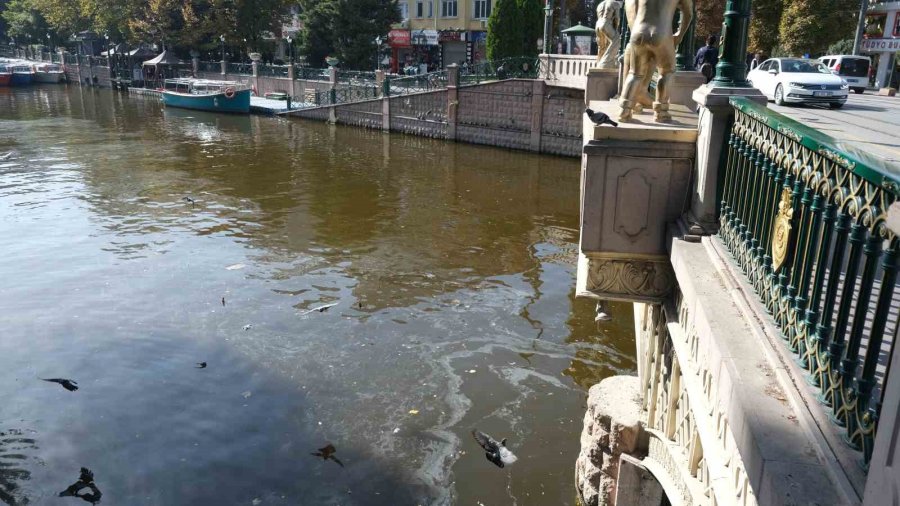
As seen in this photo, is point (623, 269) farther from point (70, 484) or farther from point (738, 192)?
point (70, 484)

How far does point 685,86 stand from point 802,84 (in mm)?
14173

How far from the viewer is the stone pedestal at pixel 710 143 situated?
4.62 meters

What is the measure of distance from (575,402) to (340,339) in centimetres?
388

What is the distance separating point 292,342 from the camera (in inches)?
442

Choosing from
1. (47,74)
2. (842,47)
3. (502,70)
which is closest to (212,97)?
(502,70)

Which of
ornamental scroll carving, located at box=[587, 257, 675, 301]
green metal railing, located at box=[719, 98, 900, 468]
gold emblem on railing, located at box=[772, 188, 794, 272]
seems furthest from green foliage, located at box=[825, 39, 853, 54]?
gold emblem on railing, located at box=[772, 188, 794, 272]

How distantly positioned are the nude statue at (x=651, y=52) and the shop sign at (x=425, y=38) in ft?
158

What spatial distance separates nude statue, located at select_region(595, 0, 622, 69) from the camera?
15789 millimetres

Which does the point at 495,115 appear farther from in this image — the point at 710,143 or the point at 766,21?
the point at 710,143

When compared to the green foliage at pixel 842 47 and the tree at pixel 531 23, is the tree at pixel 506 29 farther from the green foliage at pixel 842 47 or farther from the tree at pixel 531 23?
A: the green foliage at pixel 842 47

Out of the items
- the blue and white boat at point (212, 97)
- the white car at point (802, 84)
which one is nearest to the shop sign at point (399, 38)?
the blue and white boat at point (212, 97)

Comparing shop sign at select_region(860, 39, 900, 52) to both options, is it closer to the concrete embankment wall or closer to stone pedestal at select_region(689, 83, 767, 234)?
the concrete embankment wall

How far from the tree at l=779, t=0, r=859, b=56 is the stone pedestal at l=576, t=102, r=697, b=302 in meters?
30.3

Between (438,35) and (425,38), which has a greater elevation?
(438,35)
